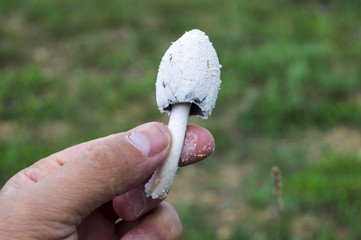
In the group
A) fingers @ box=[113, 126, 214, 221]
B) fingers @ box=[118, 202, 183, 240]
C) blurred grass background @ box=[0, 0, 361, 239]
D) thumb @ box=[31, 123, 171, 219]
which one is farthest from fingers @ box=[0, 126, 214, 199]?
blurred grass background @ box=[0, 0, 361, 239]

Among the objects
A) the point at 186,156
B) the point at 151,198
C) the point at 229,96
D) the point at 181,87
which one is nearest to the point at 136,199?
the point at 151,198

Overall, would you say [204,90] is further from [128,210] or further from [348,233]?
[348,233]

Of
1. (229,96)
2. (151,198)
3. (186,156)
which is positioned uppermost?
(186,156)

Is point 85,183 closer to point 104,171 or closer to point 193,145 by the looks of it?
point 104,171

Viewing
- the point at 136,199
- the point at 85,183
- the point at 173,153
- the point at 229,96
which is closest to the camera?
the point at 85,183

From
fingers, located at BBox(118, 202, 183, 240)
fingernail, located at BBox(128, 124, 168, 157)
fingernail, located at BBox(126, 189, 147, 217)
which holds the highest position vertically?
fingernail, located at BBox(128, 124, 168, 157)

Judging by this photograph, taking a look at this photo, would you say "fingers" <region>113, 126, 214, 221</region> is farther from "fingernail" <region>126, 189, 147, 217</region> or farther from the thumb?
the thumb

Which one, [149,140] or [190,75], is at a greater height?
[190,75]
